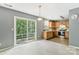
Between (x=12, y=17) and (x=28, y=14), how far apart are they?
3.74 feet

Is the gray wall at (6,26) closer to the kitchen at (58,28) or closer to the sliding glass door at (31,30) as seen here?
the sliding glass door at (31,30)

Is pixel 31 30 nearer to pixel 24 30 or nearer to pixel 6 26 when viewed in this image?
pixel 24 30

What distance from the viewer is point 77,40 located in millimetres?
5512

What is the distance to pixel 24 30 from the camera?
236 inches

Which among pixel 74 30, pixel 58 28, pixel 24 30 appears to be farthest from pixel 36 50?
pixel 58 28

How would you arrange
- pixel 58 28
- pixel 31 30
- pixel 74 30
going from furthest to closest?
1. pixel 58 28
2. pixel 31 30
3. pixel 74 30

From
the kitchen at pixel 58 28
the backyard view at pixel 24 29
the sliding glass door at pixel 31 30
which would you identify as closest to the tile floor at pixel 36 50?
the sliding glass door at pixel 31 30

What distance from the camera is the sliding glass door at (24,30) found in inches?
228

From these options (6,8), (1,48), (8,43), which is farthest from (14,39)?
(6,8)

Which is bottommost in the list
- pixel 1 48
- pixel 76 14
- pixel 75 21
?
pixel 1 48

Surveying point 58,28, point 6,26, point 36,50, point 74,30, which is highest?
point 6,26

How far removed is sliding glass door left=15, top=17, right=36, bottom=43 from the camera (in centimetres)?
580

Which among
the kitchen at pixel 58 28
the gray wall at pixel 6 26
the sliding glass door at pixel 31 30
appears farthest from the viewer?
the kitchen at pixel 58 28
